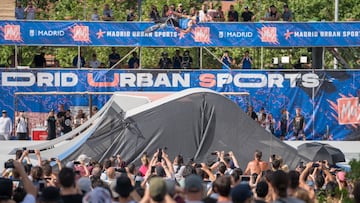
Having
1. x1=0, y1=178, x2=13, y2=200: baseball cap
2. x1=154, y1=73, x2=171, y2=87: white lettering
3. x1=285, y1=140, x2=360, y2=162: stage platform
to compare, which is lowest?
x1=285, y1=140, x2=360, y2=162: stage platform

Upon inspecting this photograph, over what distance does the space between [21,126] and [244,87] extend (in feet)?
27.1

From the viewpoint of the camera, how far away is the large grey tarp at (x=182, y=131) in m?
26.2

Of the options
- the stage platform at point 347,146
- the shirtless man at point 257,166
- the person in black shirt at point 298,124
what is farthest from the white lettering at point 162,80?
the shirtless man at point 257,166

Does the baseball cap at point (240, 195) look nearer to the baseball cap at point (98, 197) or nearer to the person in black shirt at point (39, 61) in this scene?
the baseball cap at point (98, 197)

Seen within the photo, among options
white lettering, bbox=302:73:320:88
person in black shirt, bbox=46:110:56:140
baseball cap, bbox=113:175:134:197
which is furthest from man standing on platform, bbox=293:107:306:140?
baseball cap, bbox=113:175:134:197

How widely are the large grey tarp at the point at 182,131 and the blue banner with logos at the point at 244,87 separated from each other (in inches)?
449

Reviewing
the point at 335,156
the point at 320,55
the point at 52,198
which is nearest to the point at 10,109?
the point at 320,55

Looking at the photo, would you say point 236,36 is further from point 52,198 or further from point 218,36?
point 52,198

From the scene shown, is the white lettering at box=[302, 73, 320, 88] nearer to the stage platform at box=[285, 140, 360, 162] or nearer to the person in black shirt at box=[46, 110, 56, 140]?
the stage platform at box=[285, 140, 360, 162]

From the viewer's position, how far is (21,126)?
37.0 meters

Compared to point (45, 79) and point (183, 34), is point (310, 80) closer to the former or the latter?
point (183, 34)

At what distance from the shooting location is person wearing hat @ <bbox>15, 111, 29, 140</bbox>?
36938 mm

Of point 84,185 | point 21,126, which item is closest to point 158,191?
point 84,185

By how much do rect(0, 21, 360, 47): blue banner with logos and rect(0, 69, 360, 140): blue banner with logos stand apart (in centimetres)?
110
